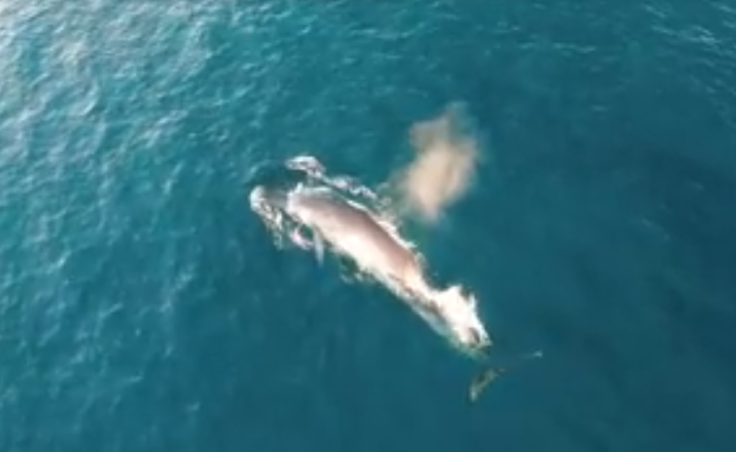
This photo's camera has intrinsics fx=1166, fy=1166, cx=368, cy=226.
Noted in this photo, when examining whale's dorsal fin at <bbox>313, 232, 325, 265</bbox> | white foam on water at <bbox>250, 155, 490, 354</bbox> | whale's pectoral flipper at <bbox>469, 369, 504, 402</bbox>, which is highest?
white foam on water at <bbox>250, 155, 490, 354</bbox>

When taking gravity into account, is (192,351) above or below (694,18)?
below

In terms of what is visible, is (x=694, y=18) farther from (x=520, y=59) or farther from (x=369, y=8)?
(x=369, y=8)

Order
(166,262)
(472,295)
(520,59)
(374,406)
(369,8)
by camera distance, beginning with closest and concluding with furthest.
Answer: (374,406) → (472,295) → (166,262) → (520,59) → (369,8)

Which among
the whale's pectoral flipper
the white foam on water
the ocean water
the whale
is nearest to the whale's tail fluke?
the whale's pectoral flipper

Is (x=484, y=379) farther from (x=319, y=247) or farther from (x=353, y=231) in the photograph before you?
(x=319, y=247)

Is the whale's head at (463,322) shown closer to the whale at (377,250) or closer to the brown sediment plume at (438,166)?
the whale at (377,250)

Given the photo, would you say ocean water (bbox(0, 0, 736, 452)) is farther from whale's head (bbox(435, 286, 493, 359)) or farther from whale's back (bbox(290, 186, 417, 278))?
whale's back (bbox(290, 186, 417, 278))

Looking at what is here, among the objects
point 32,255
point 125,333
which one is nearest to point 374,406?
point 125,333
